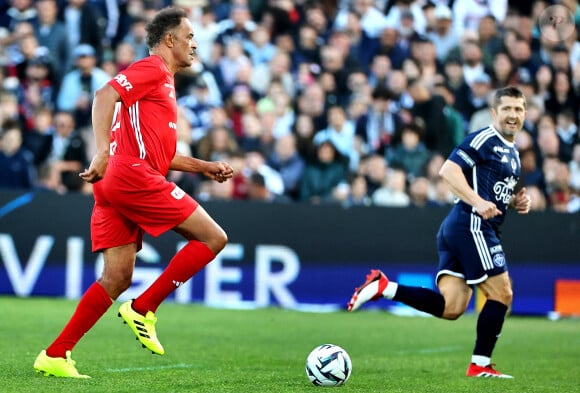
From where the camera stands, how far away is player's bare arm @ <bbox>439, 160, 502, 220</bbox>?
322 inches

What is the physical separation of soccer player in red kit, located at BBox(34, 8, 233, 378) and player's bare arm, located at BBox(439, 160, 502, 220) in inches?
80.3

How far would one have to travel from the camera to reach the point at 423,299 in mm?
8820

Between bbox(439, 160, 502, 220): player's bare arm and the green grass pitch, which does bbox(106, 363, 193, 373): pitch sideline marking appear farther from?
bbox(439, 160, 502, 220): player's bare arm

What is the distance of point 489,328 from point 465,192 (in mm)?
1133

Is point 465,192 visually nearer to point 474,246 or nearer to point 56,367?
point 474,246

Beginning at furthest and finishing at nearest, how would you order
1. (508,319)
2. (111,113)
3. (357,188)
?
(357,188) < (508,319) < (111,113)

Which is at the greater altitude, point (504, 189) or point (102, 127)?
point (102, 127)

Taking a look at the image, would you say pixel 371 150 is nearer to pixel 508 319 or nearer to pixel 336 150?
pixel 336 150

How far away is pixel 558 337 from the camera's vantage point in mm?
12469

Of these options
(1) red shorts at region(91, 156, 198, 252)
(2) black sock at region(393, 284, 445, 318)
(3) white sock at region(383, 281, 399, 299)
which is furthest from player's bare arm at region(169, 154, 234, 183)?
(2) black sock at region(393, 284, 445, 318)

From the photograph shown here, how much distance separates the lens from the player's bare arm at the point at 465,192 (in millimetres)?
8188

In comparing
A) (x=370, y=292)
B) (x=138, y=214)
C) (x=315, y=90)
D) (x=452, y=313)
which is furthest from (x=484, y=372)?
(x=315, y=90)

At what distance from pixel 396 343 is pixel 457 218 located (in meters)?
2.94

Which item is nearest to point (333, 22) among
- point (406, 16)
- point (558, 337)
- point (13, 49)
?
point (406, 16)
